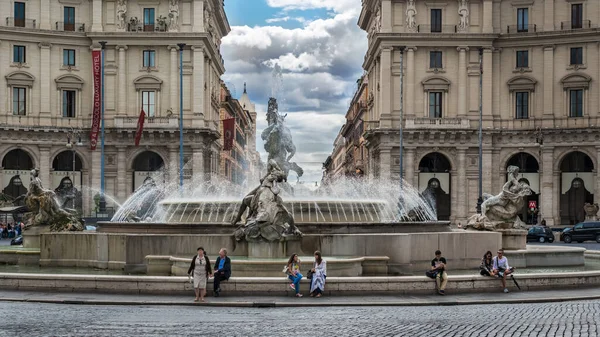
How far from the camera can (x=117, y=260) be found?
22188 mm

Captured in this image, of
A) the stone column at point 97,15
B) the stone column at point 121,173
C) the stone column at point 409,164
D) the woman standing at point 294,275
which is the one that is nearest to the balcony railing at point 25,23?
the stone column at point 97,15

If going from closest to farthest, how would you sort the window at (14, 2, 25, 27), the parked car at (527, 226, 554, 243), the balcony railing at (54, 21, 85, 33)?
1. the parked car at (527, 226, 554, 243)
2. the window at (14, 2, 25, 27)
3. the balcony railing at (54, 21, 85, 33)

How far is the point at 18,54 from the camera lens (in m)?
67.6

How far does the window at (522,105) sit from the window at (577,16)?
6713 mm

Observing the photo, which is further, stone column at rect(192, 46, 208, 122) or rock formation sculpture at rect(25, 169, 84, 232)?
stone column at rect(192, 46, 208, 122)

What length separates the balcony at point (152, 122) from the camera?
68.1m

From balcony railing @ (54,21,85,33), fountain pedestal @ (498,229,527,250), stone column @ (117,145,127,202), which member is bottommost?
fountain pedestal @ (498,229,527,250)

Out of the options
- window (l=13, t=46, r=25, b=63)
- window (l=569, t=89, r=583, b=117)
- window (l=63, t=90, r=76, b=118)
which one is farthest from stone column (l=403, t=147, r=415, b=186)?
window (l=13, t=46, r=25, b=63)

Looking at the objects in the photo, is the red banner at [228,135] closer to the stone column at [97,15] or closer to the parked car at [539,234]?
the stone column at [97,15]

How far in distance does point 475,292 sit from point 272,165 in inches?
249

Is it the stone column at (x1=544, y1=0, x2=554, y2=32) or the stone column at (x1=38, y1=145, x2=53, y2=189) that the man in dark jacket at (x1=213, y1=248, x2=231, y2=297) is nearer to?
the stone column at (x1=38, y1=145, x2=53, y2=189)

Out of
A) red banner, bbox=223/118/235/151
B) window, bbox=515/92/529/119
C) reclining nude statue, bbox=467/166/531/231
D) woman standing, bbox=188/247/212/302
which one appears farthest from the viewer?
red banner, bbox=223/118/235/151

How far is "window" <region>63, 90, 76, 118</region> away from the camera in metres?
69.1

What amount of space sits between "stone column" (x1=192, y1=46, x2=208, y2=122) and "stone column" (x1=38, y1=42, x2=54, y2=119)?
38.6ft
